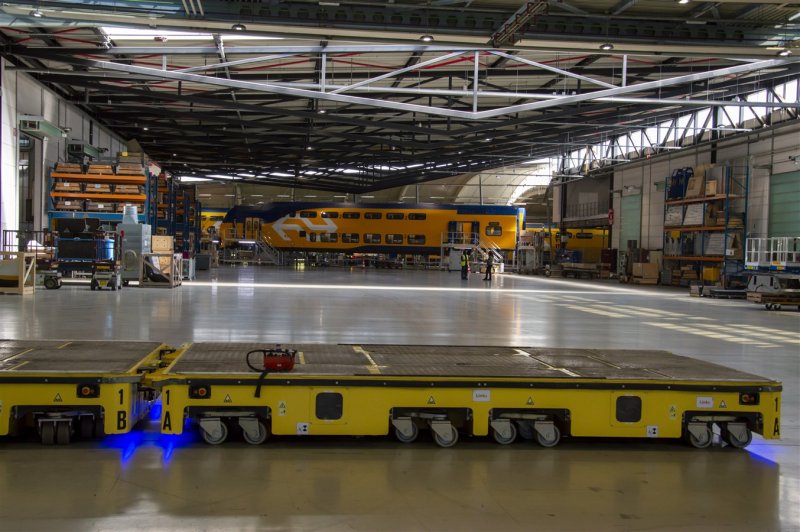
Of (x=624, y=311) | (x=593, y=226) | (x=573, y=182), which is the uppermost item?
(x=573, y=182)

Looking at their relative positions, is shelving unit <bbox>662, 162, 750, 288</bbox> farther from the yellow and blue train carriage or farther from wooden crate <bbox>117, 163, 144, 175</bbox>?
wooden crate <bbox>117, 163, 144, 175</bbox>

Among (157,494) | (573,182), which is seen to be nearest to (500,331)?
(157,494)

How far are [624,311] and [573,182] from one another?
2898 cm

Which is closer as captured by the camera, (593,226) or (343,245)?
(593,226)

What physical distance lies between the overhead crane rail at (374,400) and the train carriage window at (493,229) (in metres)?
40.7

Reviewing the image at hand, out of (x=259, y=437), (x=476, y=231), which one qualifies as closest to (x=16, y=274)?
(x=259, y=437)

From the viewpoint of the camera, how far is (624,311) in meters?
16.5

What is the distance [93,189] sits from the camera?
851 inches

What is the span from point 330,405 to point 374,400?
32 cm

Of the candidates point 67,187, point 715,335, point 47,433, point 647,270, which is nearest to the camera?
point 47,433

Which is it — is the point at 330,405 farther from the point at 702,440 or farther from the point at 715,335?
the point at 715,335

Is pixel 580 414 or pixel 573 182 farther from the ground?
pixel 573 182

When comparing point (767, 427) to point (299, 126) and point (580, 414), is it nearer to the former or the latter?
point (580, 414)

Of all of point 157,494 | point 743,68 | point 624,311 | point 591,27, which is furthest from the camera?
point 743,68
